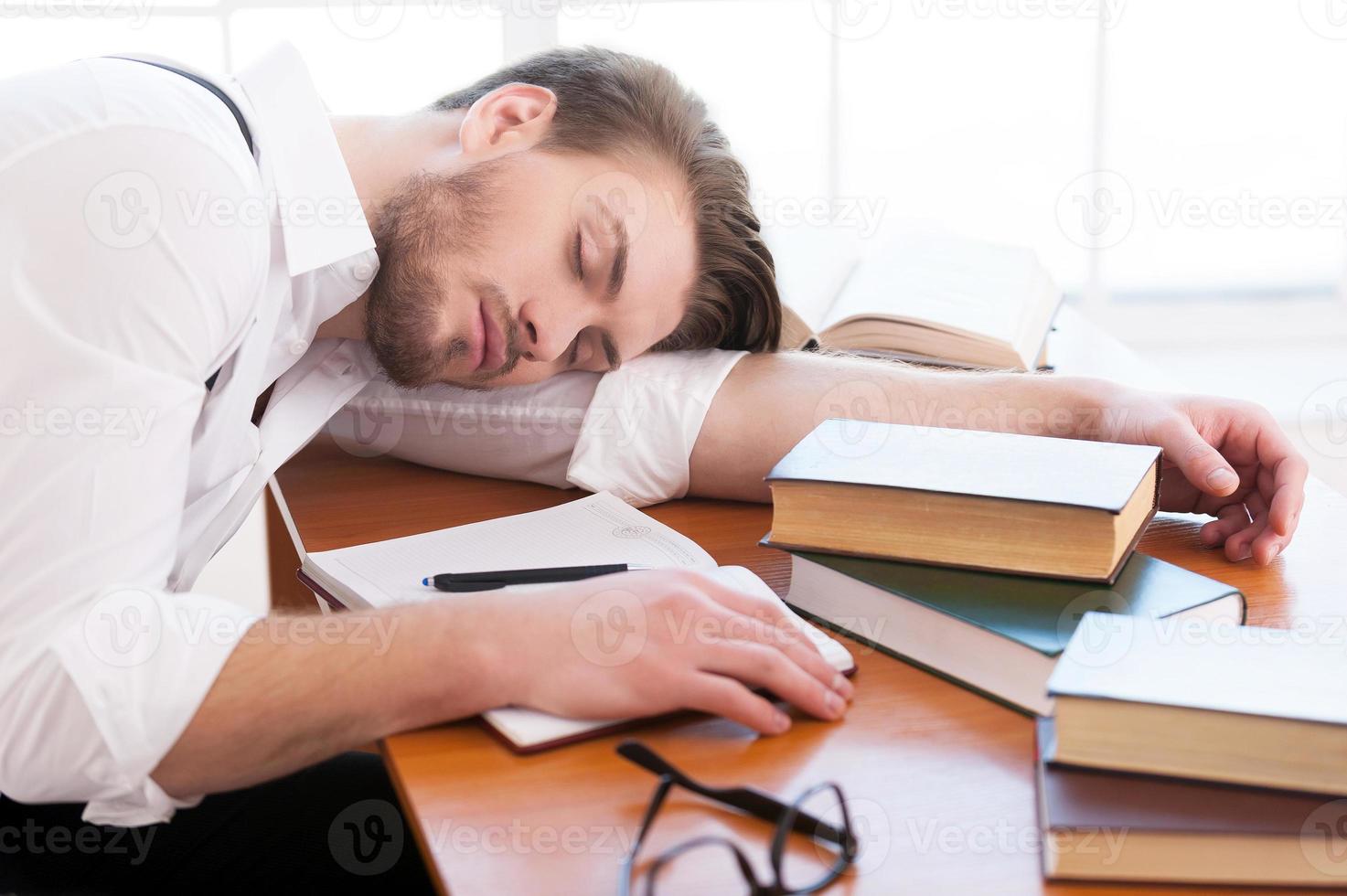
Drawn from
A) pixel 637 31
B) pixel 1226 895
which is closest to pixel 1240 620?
pixel 1226 895

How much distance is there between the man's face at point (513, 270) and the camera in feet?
3.68

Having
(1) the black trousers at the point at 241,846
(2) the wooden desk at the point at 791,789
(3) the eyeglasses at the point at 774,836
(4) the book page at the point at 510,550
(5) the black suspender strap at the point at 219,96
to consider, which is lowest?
(1) the black trousers at the point at 241,846

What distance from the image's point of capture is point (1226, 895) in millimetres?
564

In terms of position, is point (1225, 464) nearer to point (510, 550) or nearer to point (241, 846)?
point (510, 550)

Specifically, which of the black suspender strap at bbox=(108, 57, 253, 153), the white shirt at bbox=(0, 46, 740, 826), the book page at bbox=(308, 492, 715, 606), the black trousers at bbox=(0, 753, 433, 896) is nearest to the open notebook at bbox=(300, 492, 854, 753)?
the book page at bbox=(308, 492, 715, 606)

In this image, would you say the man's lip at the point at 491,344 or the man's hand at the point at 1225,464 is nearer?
the man's hand at the point at 1225,464

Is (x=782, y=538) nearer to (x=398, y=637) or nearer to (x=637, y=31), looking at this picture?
(x=398, y=637)

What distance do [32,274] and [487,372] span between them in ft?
1.47

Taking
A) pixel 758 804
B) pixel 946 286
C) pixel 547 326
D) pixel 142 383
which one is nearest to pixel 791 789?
pixel 758 804

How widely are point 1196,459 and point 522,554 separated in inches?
22.4

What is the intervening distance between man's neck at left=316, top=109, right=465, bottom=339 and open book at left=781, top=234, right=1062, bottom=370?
443 mm

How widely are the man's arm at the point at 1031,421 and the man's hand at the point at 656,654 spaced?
376 mm

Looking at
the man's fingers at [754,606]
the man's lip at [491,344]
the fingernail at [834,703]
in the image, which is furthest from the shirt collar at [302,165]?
the fingernail at [834,703]

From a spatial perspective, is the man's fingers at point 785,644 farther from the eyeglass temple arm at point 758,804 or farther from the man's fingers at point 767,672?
the eyeglass temple arm at point 758,804
